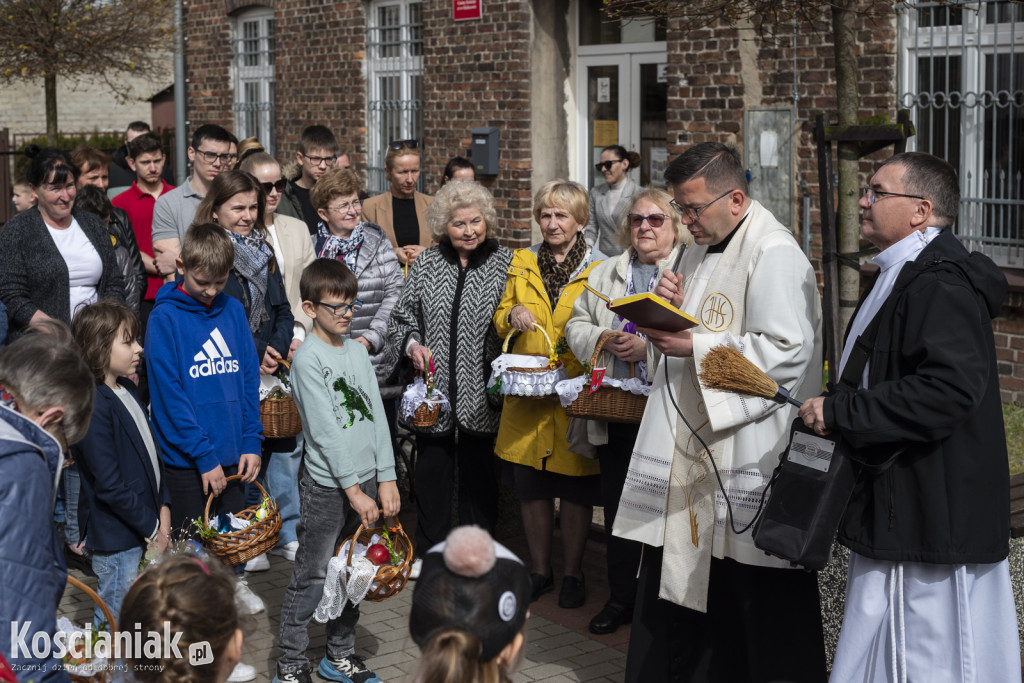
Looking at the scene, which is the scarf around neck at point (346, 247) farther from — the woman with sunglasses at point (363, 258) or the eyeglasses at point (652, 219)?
the eyeglasses at point (652, 219)

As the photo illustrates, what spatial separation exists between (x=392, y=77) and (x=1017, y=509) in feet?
34.2

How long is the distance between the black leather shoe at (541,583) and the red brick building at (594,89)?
12.0 ft

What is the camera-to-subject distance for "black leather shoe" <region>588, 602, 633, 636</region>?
17.5 ft

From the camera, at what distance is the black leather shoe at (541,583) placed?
582 centimetres

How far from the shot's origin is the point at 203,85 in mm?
16672

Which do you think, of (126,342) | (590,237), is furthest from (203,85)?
(126,342)

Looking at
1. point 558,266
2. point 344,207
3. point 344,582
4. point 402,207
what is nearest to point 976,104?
point 402,207

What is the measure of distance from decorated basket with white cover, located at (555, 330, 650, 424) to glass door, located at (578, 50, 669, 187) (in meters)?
6.92

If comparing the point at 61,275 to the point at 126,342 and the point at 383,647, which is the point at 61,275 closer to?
the point at 126,342

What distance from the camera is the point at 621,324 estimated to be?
5207mm

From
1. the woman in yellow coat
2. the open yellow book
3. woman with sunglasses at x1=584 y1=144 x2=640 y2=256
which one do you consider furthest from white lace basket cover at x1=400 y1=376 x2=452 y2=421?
woman with sunglasses at x1=584 y1=144 x2=640 y2=256

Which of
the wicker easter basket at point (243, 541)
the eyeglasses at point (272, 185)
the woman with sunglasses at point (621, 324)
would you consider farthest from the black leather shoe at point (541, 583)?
the eyeglasses at point (272, 185)

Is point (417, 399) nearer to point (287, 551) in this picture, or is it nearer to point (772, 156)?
point (287, 551)

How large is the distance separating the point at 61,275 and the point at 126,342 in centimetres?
181
